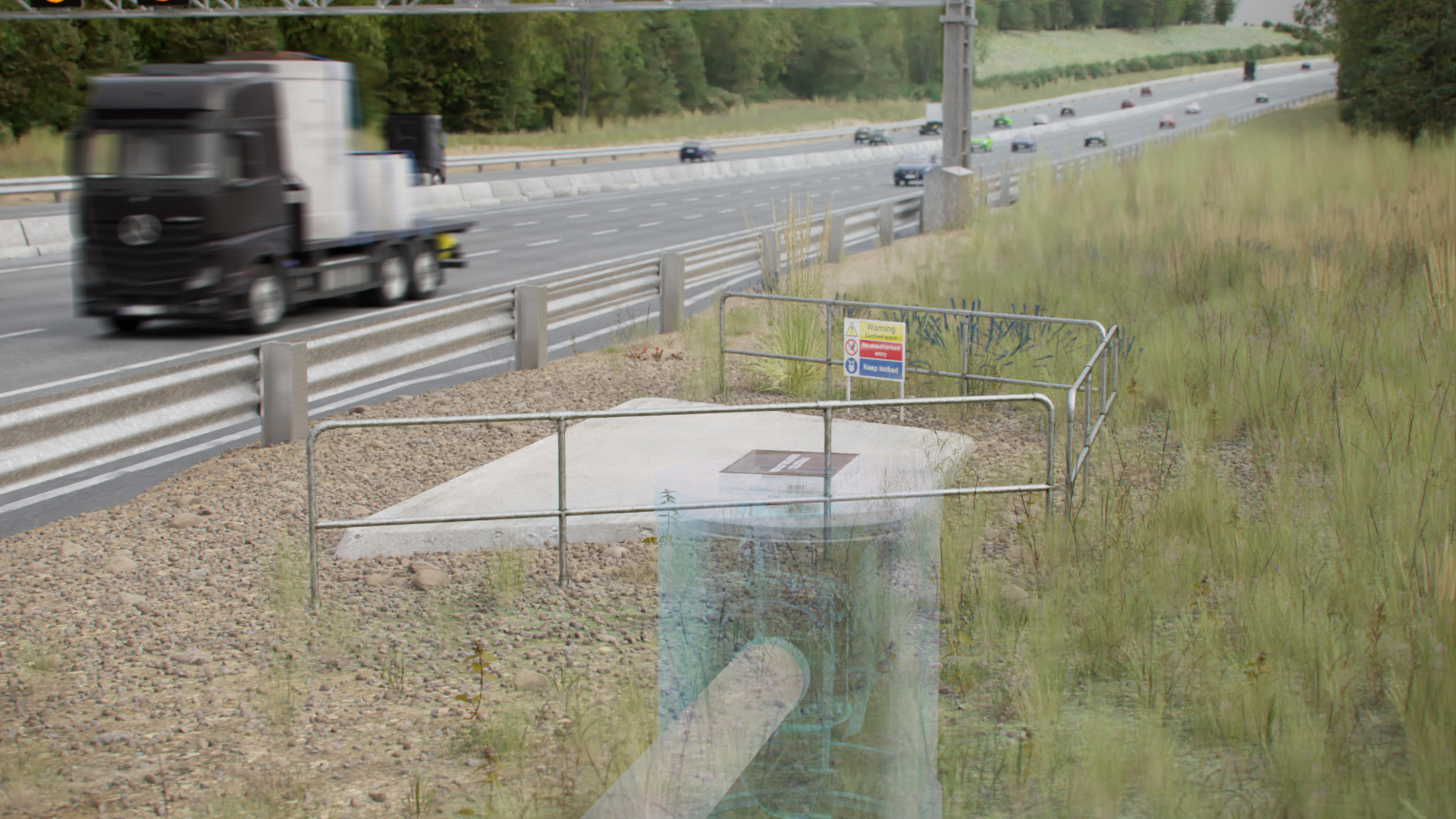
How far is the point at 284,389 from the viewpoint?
8.84m

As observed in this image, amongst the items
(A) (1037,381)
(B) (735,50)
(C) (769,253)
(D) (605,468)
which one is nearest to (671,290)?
(C) (769,253)

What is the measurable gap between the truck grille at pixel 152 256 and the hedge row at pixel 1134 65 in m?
131

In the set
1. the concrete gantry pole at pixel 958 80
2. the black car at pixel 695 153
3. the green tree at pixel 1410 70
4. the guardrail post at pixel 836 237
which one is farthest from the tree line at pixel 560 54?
the black car at pixel 695 153

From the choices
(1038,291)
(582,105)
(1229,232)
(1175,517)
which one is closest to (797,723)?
(1175,517)

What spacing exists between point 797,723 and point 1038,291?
35.5 feet

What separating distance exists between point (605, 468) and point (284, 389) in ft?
7.97

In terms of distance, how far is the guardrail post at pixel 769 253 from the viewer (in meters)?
14.2

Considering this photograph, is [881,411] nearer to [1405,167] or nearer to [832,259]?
[832,259]

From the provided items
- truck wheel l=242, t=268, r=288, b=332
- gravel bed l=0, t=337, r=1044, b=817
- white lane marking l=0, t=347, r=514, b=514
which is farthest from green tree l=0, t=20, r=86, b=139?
gravel bed l=0, t=337, r=1044, b=817

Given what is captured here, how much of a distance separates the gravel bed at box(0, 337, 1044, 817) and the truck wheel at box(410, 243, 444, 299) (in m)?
9.44

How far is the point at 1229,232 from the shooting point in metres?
17.0

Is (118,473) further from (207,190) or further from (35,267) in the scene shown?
(35,267)

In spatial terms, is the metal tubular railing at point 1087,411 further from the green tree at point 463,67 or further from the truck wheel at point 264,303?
the green tree at point 463,67

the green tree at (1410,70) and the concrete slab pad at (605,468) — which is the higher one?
the green tree at (1410,70)
